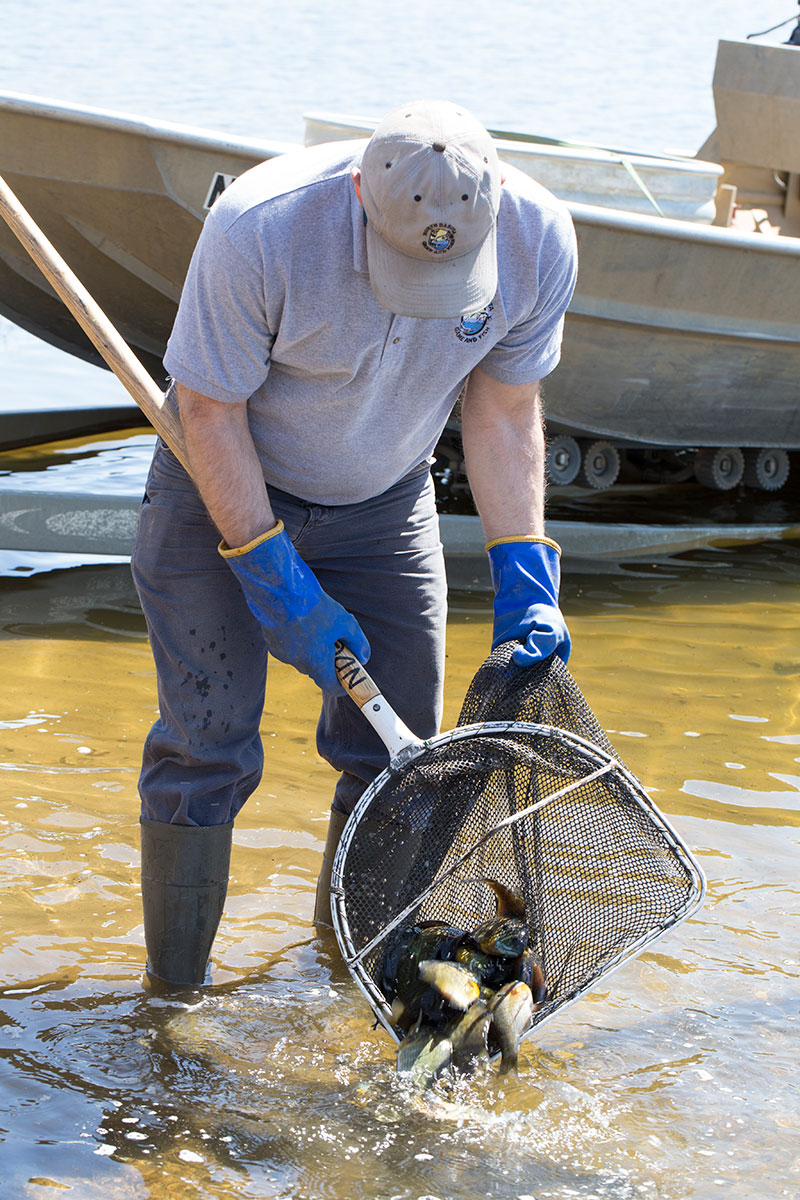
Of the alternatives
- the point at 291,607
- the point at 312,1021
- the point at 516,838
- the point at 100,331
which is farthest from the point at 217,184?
the point at 312,1021

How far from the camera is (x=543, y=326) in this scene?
2.39 metres

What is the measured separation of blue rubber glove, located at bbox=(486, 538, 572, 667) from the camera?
246 centimetres

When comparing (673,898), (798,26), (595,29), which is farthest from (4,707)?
(595,29)

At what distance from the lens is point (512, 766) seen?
2.48 m

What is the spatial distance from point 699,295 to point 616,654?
201 cm

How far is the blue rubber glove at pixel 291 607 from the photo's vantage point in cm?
225

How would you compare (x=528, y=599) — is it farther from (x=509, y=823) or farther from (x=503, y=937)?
(x=503, y=937)

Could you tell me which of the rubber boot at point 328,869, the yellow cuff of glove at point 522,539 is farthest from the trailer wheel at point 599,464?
the yellow cuff of glove at point 522,539

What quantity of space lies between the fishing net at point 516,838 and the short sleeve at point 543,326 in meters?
0.56

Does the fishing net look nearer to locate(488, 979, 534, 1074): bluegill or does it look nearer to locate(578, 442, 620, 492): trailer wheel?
locate(488, 979, 534, 1074): bluegill

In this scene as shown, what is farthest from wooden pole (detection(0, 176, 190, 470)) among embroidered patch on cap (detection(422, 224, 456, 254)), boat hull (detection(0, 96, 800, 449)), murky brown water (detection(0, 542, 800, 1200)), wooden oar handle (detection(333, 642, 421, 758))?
boat hull (detection(0, 96, 800, 449))

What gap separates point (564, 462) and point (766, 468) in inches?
52.1

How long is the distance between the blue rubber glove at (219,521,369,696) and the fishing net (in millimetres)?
241

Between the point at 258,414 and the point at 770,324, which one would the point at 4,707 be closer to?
the point at 258,414
